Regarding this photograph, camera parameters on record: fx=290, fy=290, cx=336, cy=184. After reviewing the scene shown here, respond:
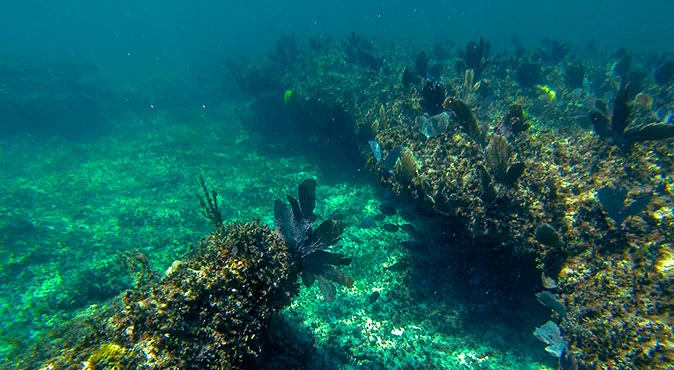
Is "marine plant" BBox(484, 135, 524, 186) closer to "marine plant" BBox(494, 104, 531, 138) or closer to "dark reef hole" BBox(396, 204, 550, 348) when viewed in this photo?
"dark reef hole" BBox(396, 204, 550, 348)

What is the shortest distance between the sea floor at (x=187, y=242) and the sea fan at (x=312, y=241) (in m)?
1.33

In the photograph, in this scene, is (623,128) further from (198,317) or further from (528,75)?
(198,317)

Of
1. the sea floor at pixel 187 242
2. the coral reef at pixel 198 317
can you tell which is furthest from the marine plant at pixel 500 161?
the coral reef at pixel 198 317

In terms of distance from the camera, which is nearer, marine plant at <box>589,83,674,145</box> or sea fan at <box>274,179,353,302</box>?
sea fan at <box>274,179,353,302</box>

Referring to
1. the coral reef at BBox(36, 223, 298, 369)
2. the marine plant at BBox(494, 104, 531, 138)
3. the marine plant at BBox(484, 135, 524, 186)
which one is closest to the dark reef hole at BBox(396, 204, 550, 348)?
the marine plant at BBox(484, 135, 524, 186)

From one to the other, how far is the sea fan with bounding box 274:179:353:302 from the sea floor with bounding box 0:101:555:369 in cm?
133

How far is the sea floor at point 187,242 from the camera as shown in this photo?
17.1 ft

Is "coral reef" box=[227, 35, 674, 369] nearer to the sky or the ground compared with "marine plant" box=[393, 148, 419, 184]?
nearer to the ground

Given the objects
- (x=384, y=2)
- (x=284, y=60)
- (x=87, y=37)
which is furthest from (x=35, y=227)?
(x=384, y=2)

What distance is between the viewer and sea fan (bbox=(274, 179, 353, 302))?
466 cm

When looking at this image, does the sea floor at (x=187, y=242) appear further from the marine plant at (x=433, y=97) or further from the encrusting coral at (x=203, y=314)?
the marine plant at (x=433, y=97)

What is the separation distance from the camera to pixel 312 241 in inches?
190

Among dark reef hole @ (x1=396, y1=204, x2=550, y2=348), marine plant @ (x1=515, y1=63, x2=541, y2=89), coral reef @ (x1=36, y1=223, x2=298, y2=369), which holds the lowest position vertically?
dark reef hole @ (x1=396, y1=204, x2=550, y2=348)

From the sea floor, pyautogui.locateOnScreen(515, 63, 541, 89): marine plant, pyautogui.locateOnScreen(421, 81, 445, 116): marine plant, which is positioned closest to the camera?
the sea floor
